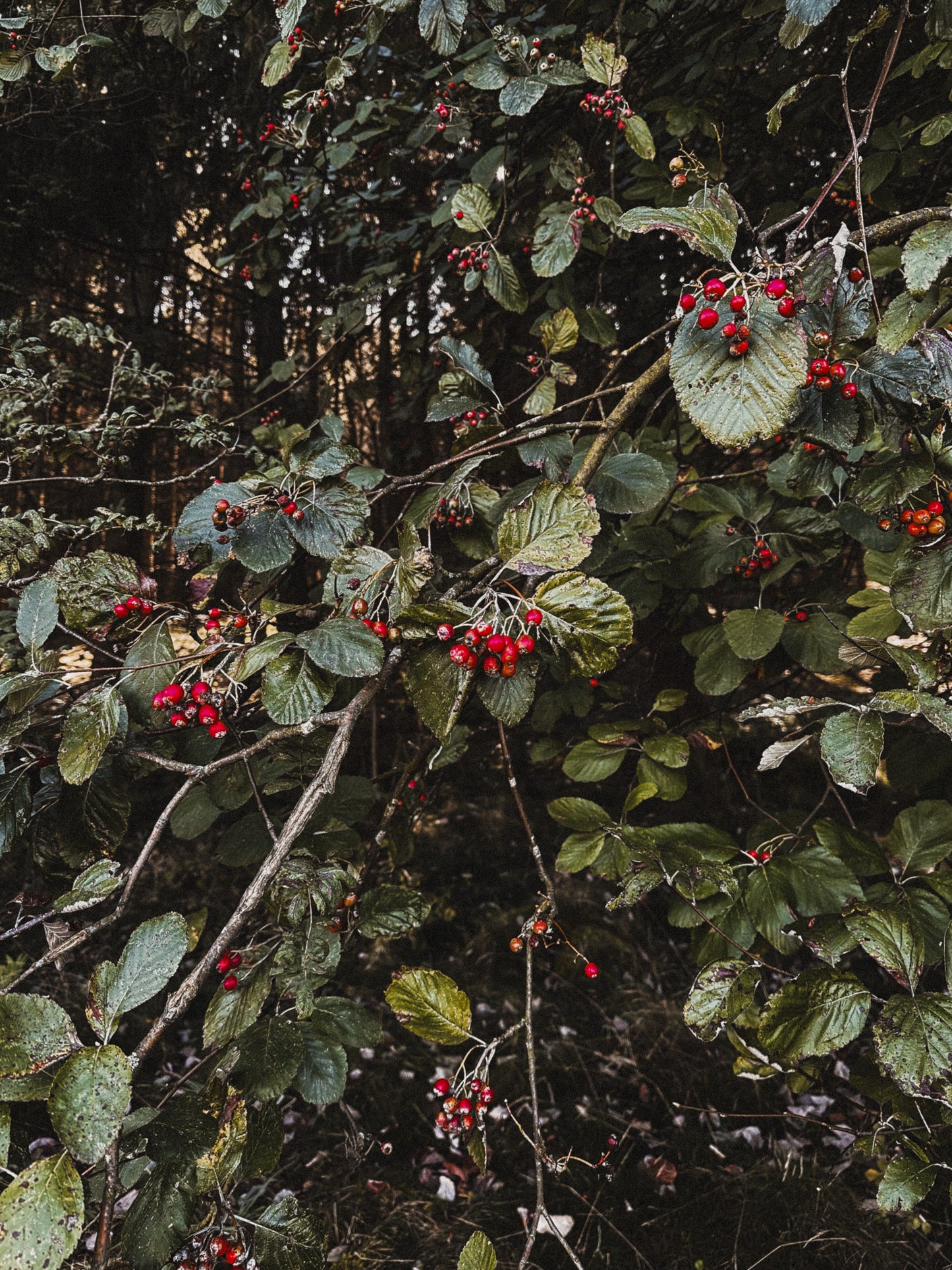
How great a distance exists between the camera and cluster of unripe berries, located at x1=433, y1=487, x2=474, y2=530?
0.93m

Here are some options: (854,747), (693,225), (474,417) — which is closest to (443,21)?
(474,417)

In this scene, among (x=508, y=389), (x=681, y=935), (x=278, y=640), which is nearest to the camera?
(x=278, y=640)

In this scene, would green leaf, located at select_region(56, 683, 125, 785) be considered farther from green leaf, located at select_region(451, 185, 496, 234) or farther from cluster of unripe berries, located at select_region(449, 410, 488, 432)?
green leaf, located at select_region(451, 185, 496, 234)

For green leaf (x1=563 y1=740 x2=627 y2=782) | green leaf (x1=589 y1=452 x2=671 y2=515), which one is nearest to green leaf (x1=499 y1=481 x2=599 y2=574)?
green leaf (x1=589 y1=452 x2=671 y2=515)

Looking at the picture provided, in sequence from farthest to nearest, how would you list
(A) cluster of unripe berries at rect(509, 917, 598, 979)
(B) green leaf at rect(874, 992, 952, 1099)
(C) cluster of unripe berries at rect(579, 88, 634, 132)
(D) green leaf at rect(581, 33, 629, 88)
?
1. (C) cluster of unripe berries at rect(579, 88, 634, 132)
2. (D) green leaf at rect(581, 33, 629, 88)
3. (A) cluster of unripe berries at rect(509, 917, 598, 979)
4. (B) green leaf at rect(874, 992, 952, 1099)

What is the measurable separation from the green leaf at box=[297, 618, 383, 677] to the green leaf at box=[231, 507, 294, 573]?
5.9 inches

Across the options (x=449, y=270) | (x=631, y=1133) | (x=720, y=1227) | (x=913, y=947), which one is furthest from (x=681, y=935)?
(x=449, y=270)

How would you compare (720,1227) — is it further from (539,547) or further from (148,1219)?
(539,547)

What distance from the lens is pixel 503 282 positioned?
1221 millimetres

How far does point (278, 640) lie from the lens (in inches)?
28.0

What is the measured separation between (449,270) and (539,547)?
60.9 inches

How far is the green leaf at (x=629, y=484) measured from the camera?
907mm

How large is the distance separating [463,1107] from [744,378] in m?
0.76

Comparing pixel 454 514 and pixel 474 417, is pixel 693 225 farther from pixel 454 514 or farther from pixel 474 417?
pixel 474 417
